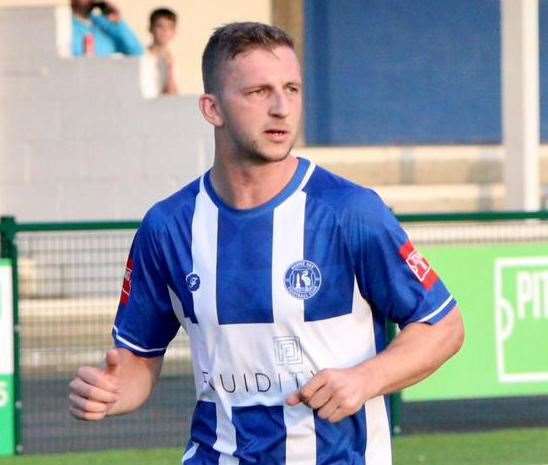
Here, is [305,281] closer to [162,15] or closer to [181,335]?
[181,335]

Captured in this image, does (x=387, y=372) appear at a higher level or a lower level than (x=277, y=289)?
lower

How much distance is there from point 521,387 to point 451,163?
6.99 meters

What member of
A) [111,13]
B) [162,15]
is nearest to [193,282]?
[111,13]

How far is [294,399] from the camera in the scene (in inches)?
170

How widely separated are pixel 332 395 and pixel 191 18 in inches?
540

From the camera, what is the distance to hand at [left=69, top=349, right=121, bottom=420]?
4.57 m

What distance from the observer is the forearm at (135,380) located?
4.77 metres

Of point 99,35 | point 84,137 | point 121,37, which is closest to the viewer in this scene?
point 84,137

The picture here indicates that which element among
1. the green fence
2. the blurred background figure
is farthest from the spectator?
the green fence

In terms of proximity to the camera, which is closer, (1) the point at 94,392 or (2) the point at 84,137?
Answer: (1) the point at 94,392

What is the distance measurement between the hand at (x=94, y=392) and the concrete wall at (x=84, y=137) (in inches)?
429

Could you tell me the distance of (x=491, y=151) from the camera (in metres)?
18.2

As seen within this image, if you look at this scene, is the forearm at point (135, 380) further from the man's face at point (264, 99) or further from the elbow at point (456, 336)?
the elbow at point (456, 336)

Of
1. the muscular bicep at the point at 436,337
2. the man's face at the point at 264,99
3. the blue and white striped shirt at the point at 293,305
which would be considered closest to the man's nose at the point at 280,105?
the man's face at the point at 264,99
